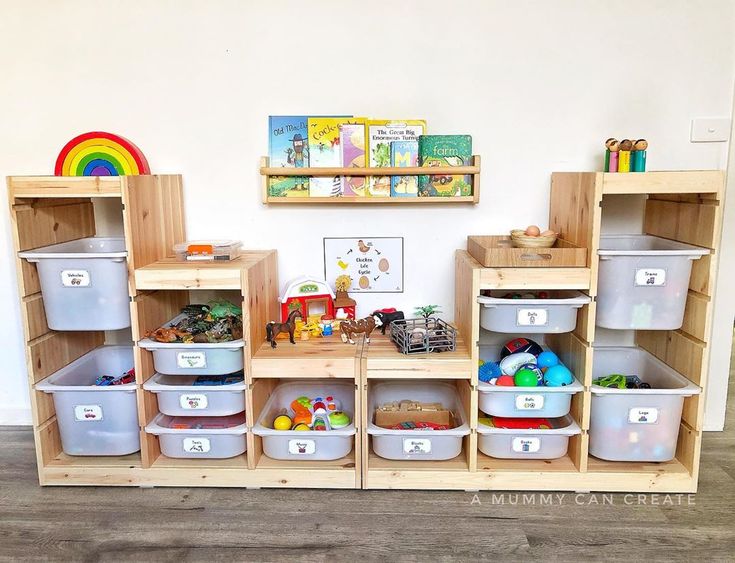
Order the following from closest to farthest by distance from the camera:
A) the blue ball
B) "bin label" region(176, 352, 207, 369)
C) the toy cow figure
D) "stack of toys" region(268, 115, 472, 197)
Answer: "bin label" region(176, 352, 207, 369) < the blue ball < "stack of toys" region(268, 115, 472, 197) < the toy cow figure

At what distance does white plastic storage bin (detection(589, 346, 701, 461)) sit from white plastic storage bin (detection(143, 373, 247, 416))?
1.33 meters

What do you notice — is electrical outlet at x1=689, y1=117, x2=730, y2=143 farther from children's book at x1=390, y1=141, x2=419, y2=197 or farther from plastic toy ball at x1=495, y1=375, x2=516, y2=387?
plastic toy ball at x1=495, y1=375, x2=516, y2=387

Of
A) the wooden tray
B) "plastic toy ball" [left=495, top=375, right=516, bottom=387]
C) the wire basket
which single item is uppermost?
the wooden tray

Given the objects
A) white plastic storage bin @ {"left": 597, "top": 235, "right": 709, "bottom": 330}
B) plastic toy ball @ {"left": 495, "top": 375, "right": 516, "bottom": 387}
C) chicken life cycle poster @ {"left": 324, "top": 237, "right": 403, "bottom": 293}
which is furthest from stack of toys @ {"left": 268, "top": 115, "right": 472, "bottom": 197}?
plastic toy ball @ {"left": 495, "top": 375, "right": 516, "bottom": 387}

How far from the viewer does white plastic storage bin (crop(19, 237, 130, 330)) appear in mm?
2248

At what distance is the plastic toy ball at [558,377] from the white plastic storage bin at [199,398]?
3.72 ft

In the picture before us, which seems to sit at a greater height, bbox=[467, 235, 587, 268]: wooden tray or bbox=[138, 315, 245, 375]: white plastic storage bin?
bbox=[467, 235, 587, 268]: wooden tray

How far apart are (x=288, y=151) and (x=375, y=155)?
365 mm

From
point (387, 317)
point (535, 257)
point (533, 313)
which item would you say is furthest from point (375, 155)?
point (533, 313)

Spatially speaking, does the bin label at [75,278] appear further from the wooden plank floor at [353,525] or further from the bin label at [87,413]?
the wooden plank floor at [353,525]

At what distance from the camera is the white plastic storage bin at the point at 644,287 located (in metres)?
2.17

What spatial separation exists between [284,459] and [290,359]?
1.35 ft

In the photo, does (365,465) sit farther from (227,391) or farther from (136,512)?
(136,512)

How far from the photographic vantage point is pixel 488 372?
2.39m
